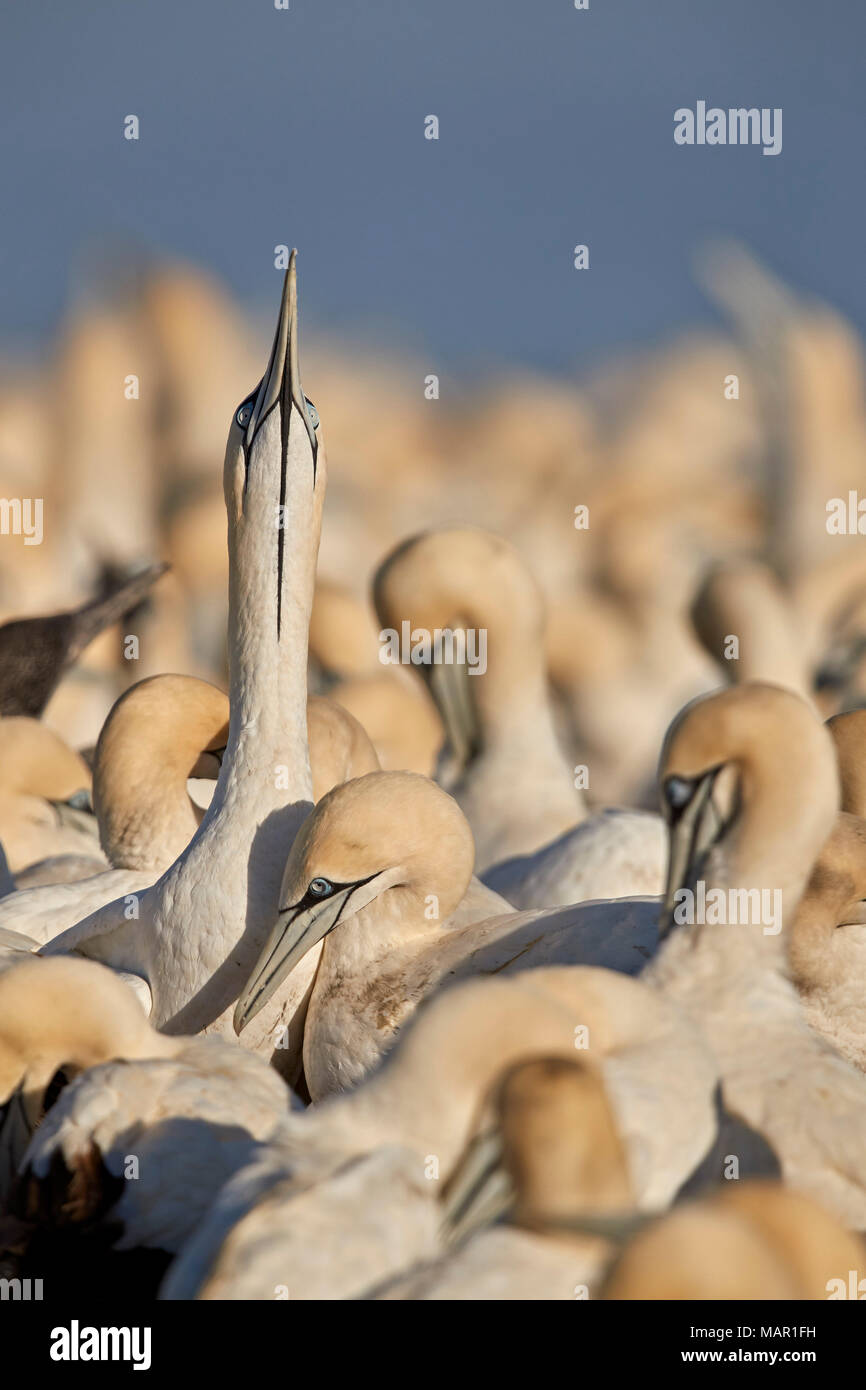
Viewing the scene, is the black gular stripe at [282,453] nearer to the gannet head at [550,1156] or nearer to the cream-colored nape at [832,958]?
the cream-colored nape at [832,958]

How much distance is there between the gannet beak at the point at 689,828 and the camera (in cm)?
400

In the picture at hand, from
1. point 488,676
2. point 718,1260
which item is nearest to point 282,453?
point 718,1260

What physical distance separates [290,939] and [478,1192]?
1506 mm

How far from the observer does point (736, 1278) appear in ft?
9.23

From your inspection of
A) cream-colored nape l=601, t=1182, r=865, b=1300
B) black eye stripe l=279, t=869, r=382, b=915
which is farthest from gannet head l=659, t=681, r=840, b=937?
cream-colored nape l=601, t=1182, r=865, b=1300

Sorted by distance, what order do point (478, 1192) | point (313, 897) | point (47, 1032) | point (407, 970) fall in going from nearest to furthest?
point (478, 1192)
point (47, 1032)
point (313, 897)
point (407, 970)

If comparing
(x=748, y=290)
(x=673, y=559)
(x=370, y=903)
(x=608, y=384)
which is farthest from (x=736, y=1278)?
(x=608, y=384)

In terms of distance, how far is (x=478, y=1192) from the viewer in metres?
3.13

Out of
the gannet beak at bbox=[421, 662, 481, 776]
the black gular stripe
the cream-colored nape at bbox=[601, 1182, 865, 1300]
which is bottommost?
the cream-colored nape at bbox=[601, 1182, 865, 1300]

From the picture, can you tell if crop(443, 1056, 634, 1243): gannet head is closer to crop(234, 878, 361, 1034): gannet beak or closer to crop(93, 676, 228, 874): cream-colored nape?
crop(234, 878, 361, 1034): gannet beak

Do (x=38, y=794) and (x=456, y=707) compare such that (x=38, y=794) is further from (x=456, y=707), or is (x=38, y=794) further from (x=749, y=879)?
(x=749, y=879)

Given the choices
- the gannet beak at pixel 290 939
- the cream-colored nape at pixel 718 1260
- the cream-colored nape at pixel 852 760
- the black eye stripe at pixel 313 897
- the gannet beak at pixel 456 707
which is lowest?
the cream-colored nape at pixel 718 1260

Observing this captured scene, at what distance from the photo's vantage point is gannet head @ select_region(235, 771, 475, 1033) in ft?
14.8

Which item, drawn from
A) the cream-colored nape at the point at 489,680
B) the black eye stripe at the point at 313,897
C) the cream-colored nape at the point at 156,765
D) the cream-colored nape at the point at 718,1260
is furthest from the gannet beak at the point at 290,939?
the cream-colored nape at the point at 489,680
